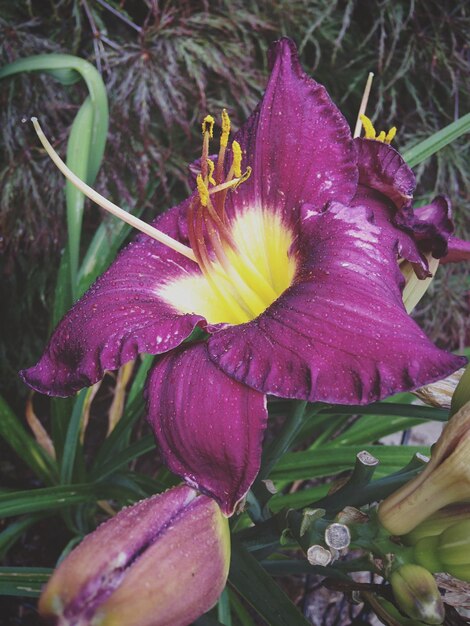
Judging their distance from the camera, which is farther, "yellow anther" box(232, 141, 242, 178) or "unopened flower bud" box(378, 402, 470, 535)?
"yellow anther" box(232, 141, 242, 178)

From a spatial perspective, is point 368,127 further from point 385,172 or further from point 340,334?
point 340,334

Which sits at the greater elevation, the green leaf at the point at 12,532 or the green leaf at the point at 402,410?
the green leaf at the point at 402,410

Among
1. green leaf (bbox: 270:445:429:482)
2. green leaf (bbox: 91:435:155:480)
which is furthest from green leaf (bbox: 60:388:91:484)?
green leaf (bbox: 270:445:429:482)

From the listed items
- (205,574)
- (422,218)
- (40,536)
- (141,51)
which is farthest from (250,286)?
(40,536)

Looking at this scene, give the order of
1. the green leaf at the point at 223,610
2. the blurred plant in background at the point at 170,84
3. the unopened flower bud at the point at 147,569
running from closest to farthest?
the unopened flower bud at the point at 147,569 < the green leaf at the point at 223,610 < the blurred plant in background at the point at 170,84

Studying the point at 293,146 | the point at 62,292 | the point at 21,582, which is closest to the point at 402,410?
the point at 293,146

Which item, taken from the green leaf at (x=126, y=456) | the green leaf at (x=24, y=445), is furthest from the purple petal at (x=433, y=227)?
the green leaf at (x=24, y=445)

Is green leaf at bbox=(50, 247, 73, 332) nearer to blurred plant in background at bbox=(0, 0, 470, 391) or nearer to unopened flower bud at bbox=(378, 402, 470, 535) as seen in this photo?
blurred plant in background at bbox=(0, 0, 470, 391)

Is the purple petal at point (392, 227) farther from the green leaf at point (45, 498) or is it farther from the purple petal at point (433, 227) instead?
the green leaf at point (45, 498)
